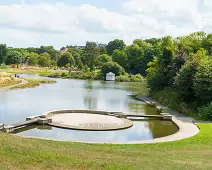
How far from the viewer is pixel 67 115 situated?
77.5ft

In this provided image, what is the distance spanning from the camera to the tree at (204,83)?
25.1m

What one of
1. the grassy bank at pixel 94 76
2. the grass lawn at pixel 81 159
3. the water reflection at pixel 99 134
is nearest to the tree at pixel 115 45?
the grassy bank at pixel 94 76

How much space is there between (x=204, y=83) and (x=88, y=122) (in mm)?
10501

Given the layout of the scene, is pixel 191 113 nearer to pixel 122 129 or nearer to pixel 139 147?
pixel 122 129

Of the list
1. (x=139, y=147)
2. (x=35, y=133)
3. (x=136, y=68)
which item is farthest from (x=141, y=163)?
(x=136, y=68)

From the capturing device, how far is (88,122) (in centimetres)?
2133

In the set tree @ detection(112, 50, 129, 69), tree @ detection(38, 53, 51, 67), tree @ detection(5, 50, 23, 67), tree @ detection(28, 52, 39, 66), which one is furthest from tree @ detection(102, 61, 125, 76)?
tree @ detection(28, 52, 39, 66)

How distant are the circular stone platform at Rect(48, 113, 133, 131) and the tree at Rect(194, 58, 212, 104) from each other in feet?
23.8

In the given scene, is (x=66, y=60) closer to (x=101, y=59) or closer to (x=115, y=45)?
(x=101, y=59)

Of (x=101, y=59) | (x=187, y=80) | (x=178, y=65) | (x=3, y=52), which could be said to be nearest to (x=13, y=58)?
(x=3, y=52)

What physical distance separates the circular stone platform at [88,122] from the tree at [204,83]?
7261 millimetres

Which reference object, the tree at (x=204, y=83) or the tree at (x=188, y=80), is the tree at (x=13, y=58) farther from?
the tree at (x=204, y=83)

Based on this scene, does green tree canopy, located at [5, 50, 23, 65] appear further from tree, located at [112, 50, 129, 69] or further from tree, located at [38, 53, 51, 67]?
tree, located at [112, 50, 129, 69]

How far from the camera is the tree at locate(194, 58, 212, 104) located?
25.1 metres
